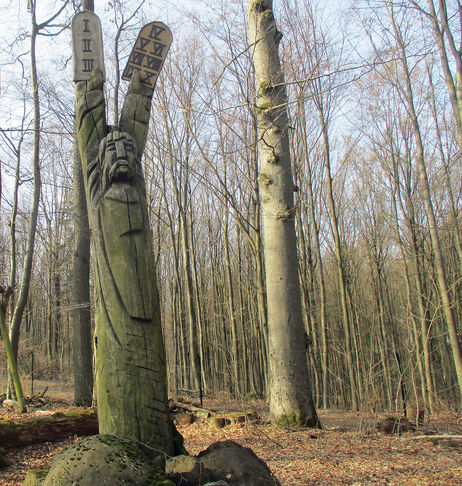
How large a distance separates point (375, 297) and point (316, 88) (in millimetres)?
13554

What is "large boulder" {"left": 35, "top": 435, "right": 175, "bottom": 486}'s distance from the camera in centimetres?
280

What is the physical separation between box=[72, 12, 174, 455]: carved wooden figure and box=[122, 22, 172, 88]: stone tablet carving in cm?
11

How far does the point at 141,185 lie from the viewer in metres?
4.06

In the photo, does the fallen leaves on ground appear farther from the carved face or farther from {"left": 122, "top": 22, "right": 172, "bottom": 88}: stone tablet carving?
{"left": 122, "top": 22, "right": 172, "bottom": 88}: stone tablet carving

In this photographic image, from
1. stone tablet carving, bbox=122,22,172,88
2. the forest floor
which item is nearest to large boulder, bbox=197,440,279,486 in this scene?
the forest floor

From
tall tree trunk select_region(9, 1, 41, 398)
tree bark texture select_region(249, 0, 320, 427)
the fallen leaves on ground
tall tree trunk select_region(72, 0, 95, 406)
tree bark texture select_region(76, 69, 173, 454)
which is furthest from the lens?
tall tree trunk select_region(72, 0, 95, 406)

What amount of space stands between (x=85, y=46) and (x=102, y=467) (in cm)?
386

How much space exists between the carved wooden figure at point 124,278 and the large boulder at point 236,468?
0.39 meters

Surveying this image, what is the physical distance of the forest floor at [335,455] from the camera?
4.15 m

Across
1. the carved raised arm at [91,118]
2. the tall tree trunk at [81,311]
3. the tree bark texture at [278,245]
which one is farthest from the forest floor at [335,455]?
the tall tree trunk at [81,311]

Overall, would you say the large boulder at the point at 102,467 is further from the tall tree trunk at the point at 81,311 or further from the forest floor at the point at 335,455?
the tall tree trunk at the point at 81,311

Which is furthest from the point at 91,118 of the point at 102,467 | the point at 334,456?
the point at 334,456

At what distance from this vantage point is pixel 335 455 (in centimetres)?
507

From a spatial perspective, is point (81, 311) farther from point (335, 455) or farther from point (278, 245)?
point (335, 455)
